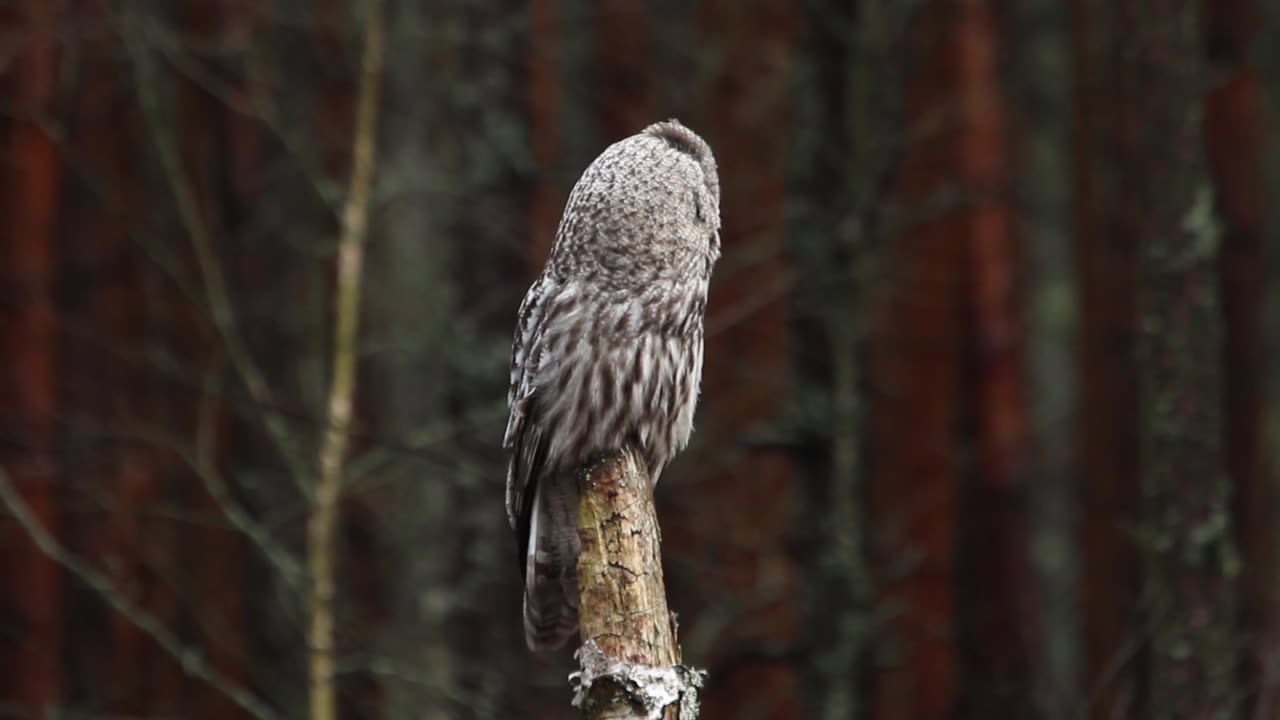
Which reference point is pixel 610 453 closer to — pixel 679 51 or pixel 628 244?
pixel 628 244

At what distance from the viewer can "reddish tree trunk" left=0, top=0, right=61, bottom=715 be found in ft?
25.1

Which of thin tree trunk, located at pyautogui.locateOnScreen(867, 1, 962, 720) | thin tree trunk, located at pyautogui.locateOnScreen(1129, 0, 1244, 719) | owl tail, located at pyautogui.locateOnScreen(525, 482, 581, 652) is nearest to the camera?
owl tail, located at pyautogui.locateOnScreen(525, 482, 581, 652)

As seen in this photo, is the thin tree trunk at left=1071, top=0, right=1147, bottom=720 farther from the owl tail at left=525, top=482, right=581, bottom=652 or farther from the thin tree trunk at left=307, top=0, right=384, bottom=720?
the owl tail at left=525, top=482, right=581, bottom=652

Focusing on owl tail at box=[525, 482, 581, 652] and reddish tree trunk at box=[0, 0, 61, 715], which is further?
reddish tree trunk at box=[0, 0, 61, 715]

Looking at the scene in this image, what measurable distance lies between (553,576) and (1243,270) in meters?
4.60

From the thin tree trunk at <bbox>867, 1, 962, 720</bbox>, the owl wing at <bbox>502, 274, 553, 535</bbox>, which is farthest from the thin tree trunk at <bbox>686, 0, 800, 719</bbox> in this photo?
the owl wing at <bbox>502, 274, 553, 535</bbox>

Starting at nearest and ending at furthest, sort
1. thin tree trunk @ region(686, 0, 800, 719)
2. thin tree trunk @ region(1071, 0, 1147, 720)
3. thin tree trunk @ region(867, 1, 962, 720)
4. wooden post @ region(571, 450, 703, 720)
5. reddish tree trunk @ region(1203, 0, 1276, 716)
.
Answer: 1. wooden post @ region(571, 450, 703, 720)
2. reddish tree trunk @ region(1203, 0, 1276, 716)
3. thin tree trunk @ region(686, 0, 800, 719)
4. thin tree trunk @ region(1071, 0, 1147, 720)
5. thin tree trunk @ region(867, 1, 962, 720)

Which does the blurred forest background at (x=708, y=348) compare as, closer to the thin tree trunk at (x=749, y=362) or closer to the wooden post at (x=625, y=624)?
the thin tree trunk at (x=749, y=362)

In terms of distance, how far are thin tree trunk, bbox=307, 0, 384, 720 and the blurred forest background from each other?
0.02 metres

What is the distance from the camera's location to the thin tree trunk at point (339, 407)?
4.59m

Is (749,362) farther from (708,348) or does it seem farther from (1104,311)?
(1104,311)

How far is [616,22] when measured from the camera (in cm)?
854

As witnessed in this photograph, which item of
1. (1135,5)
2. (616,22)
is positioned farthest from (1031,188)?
(1135,5)

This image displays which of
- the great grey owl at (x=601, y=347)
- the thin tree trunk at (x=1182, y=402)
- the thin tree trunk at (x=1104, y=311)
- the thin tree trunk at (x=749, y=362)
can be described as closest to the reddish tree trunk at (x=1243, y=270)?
the thin tree trunk at (x=1104, y=311)
